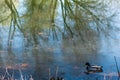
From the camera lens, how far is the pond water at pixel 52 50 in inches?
309

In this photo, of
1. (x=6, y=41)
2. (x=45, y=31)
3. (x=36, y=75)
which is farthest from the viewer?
(x=45, y=31)

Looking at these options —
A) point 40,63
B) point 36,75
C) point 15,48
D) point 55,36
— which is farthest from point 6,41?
point 36,75

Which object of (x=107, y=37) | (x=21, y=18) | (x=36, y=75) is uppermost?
(x=21, y=18)

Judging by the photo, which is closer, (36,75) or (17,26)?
(36,75)

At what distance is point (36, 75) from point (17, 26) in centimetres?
489

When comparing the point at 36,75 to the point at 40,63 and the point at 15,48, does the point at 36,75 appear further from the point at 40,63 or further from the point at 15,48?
the point at 15,48

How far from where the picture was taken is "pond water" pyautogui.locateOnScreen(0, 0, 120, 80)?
7.86 meters

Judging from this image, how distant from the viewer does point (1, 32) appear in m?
11.6

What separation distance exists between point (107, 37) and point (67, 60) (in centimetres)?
242

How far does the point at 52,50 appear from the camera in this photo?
9414 millimetres

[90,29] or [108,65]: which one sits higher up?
[90,29]

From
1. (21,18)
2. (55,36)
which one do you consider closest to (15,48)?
(55,36)

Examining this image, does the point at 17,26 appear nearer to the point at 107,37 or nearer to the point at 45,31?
the point at 45,31

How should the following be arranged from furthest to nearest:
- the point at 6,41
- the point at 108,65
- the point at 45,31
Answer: the point at 45,31 < the point at 6,41 < the point at 108,65
